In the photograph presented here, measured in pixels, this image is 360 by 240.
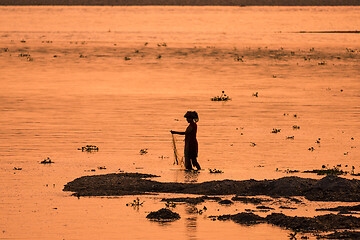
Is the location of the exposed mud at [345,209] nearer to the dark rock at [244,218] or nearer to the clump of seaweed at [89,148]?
the dark rock at [244,218]

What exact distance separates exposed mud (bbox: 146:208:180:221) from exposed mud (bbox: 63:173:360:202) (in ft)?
6.61

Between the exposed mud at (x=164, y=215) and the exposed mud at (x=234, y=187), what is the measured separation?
2.02 metres

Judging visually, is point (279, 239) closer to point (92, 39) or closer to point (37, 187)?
point (37, 187)

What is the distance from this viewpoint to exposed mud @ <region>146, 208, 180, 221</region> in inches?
709

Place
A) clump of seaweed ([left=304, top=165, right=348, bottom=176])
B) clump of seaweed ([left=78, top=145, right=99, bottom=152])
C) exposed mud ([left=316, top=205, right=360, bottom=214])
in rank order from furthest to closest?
clump of seaweed ([left=78, top=145, right=99, bottom=152])
clump of seaweed ([left=304, top=165, right=348, bottom=176])
exposed mud ([left=316, top=205, right=360, bottom=214])

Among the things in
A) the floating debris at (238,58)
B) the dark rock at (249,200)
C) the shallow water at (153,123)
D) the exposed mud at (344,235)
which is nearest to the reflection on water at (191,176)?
the shallow water at (153,123)

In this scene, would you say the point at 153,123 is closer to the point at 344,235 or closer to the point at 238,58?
the point at 344,235

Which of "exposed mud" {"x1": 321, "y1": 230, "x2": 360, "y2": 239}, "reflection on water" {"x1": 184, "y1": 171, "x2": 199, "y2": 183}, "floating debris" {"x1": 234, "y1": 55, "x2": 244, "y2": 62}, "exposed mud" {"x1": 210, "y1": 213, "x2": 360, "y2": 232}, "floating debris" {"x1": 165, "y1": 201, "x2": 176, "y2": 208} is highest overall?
"floating debris" {"x1": 234, "y1": 55, "x2": 244, "y2": 62}

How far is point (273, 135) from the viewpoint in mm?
31281

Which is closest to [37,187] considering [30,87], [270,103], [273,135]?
[273,135]

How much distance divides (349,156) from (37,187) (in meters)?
9.19

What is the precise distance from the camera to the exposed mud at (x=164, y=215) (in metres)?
18.0

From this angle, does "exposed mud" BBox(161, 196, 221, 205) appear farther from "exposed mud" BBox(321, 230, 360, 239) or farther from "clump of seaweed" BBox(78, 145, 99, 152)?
"clump of seaweed" BBox(78, 145, 99, 152)

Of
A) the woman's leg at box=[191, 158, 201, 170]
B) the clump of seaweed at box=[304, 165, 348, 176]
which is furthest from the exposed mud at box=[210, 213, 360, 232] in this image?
the woman's leg at box=[191, 158, 201, 170]
